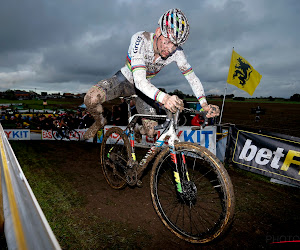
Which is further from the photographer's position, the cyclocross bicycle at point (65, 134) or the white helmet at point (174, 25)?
the cyclocross bicycle at point (65, 134)

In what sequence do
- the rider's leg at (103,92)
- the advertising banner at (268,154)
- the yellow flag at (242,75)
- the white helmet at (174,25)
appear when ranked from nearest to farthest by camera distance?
the white helmet at (174,25), the rider's leg at (103,92), the advertising banner at (268,154), the yellow flag at (242,75)

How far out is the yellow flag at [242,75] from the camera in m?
8.58

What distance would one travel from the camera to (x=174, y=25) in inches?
98.2

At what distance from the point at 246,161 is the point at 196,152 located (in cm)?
467

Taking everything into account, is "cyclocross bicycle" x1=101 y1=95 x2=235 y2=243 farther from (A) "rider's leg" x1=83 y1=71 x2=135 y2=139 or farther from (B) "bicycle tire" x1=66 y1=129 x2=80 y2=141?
(B) "bicycle tire" x1=66 y1=129 x2=80 y2=141

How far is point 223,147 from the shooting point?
7527mm

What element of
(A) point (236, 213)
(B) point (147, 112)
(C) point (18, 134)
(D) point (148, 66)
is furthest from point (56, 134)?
(A) point (236, 213)

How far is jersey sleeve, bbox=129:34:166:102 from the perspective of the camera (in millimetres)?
2520

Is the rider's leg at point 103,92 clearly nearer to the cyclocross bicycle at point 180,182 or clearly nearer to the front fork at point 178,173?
the cyclocross bicycle at point 180,182

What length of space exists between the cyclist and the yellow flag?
6.34 metres

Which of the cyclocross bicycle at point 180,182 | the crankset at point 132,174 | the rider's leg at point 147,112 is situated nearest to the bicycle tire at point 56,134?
the cyclocross bicycle at point 180,182

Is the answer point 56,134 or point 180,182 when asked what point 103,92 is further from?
point 56,134

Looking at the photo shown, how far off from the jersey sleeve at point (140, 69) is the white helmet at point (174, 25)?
0.41 meters

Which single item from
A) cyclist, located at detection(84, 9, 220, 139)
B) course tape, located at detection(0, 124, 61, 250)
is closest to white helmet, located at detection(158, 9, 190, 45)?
cyclist, located at detection(84, 9, 220, 139)
